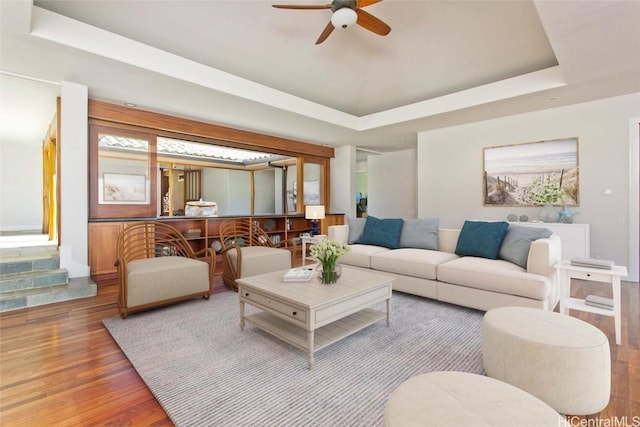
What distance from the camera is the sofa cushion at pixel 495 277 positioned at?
2.59 m

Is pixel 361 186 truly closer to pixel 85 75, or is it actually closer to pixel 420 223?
pixel 420 223

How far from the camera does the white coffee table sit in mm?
2014

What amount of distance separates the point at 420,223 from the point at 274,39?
116 inches

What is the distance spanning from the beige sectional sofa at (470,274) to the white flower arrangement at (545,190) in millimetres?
1966

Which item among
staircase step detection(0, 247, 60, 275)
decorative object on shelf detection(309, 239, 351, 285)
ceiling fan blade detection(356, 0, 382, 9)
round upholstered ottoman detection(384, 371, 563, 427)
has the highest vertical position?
ceiling fan blade detection(356, 0, 382, 9)

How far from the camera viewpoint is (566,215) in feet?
14.6

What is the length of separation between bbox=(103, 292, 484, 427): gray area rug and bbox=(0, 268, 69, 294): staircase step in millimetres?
1467

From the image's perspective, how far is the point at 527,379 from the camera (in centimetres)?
155

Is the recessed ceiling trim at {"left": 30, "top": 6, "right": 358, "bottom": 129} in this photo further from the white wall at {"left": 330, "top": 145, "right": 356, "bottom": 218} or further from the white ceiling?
the white wall at {"left": 330, "top": 145, "right": 356, "bottom": 218}

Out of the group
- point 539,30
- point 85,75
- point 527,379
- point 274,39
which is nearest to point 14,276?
point 85,75

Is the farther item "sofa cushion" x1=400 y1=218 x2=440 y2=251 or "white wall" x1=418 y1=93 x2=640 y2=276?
"white wall" x1=418 y1=93 x2=640 y2=276

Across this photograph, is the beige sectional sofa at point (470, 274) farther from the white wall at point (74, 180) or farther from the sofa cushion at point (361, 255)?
the white wall at point (74, 180)

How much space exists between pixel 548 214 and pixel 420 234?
2.25 m

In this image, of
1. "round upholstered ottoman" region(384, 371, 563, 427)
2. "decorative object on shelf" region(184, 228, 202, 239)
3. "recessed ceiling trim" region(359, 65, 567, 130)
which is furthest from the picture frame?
"round upholstered ottoman" region(384, 371, 563, 427)
